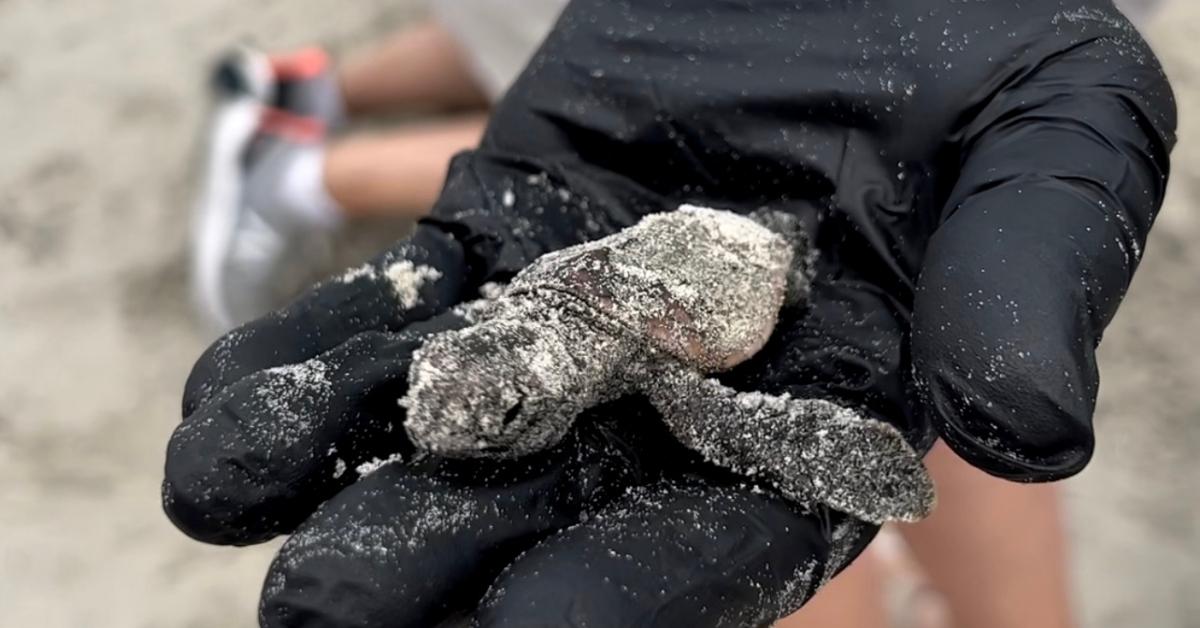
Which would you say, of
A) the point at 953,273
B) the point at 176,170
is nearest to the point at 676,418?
the point at 953,273

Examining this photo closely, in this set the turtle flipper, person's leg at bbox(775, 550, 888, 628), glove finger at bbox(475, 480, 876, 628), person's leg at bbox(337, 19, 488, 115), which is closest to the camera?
glove finger at bbox(475, 480, 876, 628)

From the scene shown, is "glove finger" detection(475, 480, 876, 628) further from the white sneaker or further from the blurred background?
the white sneaker

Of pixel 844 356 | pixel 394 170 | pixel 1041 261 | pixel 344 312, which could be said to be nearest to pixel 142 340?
pixel 394 170

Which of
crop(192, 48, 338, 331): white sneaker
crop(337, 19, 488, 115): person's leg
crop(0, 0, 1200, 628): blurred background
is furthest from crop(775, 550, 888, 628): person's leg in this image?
crop(337, 19, 488, 115): person's leg

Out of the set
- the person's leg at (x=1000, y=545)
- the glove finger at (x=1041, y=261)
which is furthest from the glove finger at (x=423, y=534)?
the person's leg at (x=1000, y=545)

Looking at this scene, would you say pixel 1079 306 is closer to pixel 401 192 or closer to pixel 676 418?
pixel 676 418

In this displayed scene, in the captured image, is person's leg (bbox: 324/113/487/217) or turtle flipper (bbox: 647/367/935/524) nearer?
turtle flipper (bbox: 647/367/935/524)
